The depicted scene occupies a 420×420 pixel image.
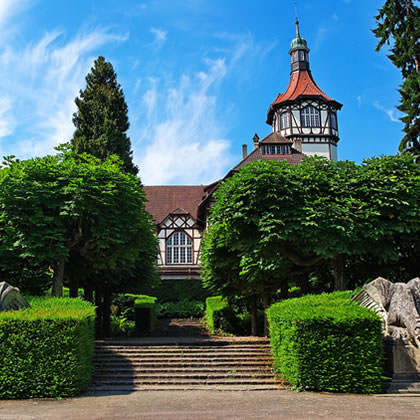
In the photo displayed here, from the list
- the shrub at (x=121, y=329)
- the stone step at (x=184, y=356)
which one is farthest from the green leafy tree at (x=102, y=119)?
the stone step at (x=184, y=356)

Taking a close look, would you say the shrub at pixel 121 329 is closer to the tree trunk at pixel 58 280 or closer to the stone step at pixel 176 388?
the tree trunk at pixel 58 280

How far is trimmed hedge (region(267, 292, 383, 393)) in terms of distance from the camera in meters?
10.0

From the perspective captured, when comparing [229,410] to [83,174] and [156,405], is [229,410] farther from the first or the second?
[83,174]

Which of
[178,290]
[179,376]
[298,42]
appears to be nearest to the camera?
[179,376]

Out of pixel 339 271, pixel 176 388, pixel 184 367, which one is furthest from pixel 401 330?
pixel 339 271

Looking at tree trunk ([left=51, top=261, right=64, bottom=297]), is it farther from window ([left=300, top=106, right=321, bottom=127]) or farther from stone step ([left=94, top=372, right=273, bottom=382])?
window ([left=300, top=106, right=321, bottom=127])

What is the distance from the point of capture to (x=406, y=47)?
2255 cm

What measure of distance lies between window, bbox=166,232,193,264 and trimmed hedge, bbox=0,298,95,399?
2799 cm

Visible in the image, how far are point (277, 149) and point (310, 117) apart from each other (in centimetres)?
810

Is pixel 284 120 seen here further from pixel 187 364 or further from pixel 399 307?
pixel 399 307

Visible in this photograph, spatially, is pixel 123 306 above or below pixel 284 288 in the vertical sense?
below

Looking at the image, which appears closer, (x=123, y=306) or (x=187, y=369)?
(x=187, y=369)

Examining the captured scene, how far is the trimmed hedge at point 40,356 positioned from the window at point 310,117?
37.0 meters

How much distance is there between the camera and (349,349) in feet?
33.3
